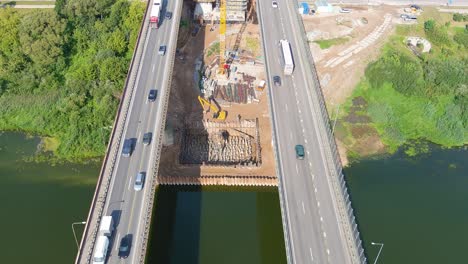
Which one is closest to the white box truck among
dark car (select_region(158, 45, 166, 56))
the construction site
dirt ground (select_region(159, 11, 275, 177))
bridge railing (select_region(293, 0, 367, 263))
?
the construction site

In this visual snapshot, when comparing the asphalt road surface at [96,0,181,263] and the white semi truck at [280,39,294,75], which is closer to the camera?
the asphalt road surface at [96,0,181,263]

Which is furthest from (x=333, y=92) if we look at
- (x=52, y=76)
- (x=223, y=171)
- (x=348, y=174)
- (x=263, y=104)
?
(x=52, y=76)

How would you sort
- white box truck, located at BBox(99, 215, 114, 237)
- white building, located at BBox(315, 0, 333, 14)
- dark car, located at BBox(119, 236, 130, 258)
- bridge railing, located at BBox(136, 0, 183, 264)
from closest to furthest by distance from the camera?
dark car, located at BBox(119, 236, 130, 258), bridge railing, located at BBox(136, 0, 183, 264), white box truck, located at BBox(99, 215, 114, 237), white building, located at BBox(315, 0, 333, 14)

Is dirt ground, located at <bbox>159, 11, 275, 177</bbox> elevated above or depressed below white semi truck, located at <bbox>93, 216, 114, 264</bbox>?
above

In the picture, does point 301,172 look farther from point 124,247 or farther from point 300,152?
point 124,247

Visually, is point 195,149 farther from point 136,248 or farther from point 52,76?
point 52,76

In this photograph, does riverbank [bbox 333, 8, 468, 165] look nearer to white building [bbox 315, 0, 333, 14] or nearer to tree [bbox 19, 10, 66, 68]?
white building [bbox 315, 0, 333, 14]
